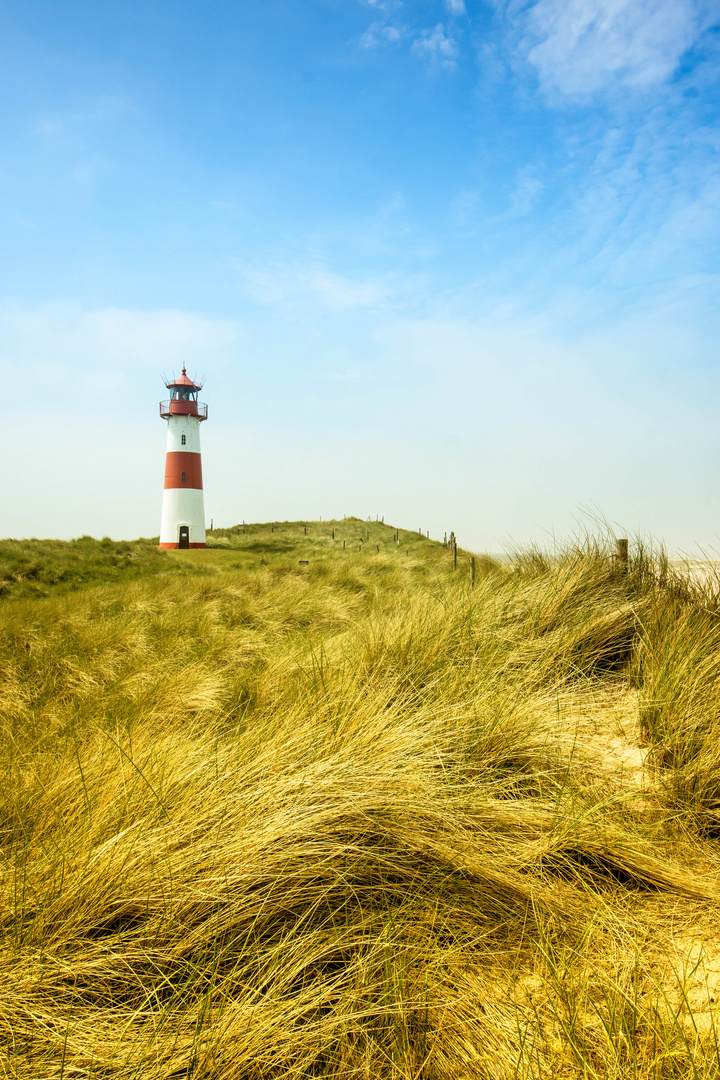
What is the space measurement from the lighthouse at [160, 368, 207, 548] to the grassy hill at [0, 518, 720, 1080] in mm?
26265

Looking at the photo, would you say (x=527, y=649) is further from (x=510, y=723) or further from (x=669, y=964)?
(x=669, y=964)

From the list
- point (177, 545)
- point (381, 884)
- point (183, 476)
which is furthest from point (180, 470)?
point (381, 884)

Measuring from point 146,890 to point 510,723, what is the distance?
174cm

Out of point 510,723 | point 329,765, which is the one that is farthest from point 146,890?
point 510,723

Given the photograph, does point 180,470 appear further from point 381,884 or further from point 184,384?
point 381,884

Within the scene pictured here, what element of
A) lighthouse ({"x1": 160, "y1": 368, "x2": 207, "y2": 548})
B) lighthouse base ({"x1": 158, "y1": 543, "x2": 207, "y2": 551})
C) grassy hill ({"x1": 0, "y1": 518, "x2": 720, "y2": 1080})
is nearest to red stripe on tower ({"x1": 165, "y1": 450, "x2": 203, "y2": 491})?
lighthouse ({"x1": 160, "y1": 368, "x2": 207, "y2": 548})

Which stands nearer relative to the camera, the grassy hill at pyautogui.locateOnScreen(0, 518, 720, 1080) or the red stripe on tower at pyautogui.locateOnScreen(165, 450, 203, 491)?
the grassy hill at pyautogui.locateOnScreen(0, 518, 720, 1080)

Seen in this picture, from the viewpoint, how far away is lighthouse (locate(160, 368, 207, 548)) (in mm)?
28875

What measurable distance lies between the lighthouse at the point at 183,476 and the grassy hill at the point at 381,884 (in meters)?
26.3

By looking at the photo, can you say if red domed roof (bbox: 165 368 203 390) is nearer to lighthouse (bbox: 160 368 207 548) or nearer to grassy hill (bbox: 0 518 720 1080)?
lighthouse (bbox: 160 368 207 548)

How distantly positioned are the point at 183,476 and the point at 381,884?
1162 inches

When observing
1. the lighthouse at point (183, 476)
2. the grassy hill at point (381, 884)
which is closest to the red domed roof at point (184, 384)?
the lighthouse at point (183, 476)

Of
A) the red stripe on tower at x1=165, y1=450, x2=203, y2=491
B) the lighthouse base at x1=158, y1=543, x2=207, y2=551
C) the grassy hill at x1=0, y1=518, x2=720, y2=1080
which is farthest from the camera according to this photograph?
the red stripe on tower at x1=165, y1=450, x2=203, y2=491

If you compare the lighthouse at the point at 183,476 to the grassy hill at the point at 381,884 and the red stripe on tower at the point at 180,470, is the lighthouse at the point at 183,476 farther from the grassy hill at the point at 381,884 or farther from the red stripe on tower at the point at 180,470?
the grassy hill at the point at 381,884
